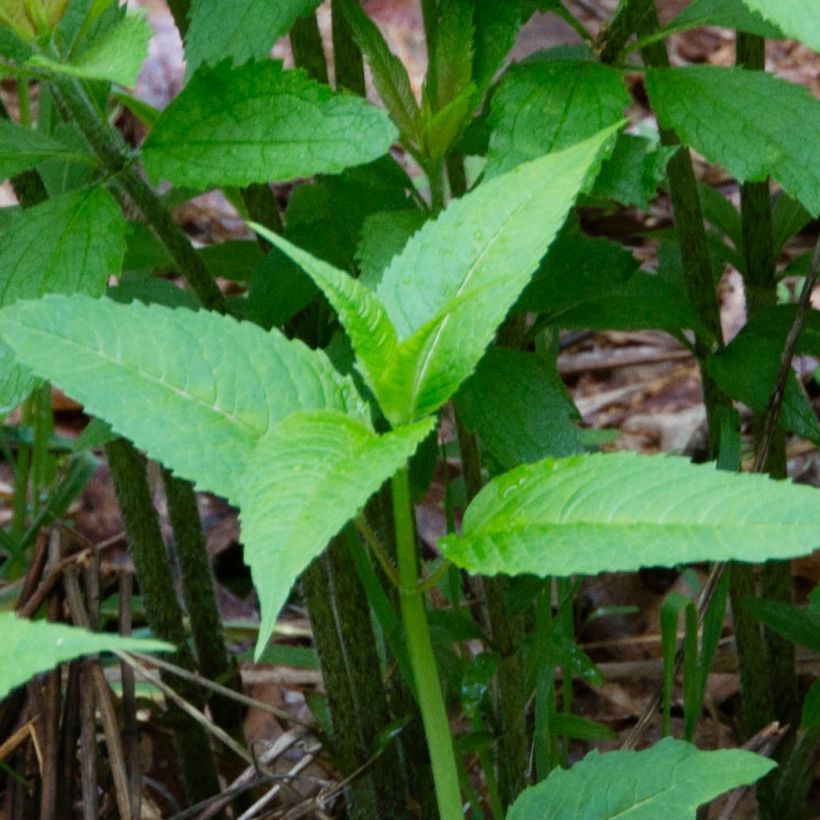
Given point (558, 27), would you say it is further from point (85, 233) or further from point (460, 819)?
point (460, 819)

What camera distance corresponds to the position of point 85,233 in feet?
3.11

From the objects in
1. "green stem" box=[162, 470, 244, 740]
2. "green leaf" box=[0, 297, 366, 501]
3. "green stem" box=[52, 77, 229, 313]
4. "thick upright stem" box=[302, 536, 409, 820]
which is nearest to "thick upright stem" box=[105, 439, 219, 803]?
"green stem" box=[162, 470, 244, 740]

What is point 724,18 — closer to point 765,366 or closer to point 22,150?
point 765,366

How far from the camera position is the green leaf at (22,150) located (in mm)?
954

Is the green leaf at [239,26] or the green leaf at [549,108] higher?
the green leaf at [239,26]

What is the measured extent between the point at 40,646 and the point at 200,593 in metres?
0.86

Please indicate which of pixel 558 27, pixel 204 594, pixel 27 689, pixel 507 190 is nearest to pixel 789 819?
pixel 204 594

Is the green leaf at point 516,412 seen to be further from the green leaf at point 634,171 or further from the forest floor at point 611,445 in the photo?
the forest floor at point 611,445

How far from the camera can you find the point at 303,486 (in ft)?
2.05

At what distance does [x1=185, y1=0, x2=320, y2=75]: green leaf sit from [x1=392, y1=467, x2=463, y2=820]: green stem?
360 millimetres

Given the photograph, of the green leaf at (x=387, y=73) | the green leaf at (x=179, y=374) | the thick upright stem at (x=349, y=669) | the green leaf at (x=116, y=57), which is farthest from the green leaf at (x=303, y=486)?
the thick upright stem at (x=349, y=669)

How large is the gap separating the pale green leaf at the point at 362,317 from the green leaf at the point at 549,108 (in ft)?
0.81

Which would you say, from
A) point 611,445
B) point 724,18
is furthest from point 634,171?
point 611,445

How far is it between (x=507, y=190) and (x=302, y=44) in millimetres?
460
